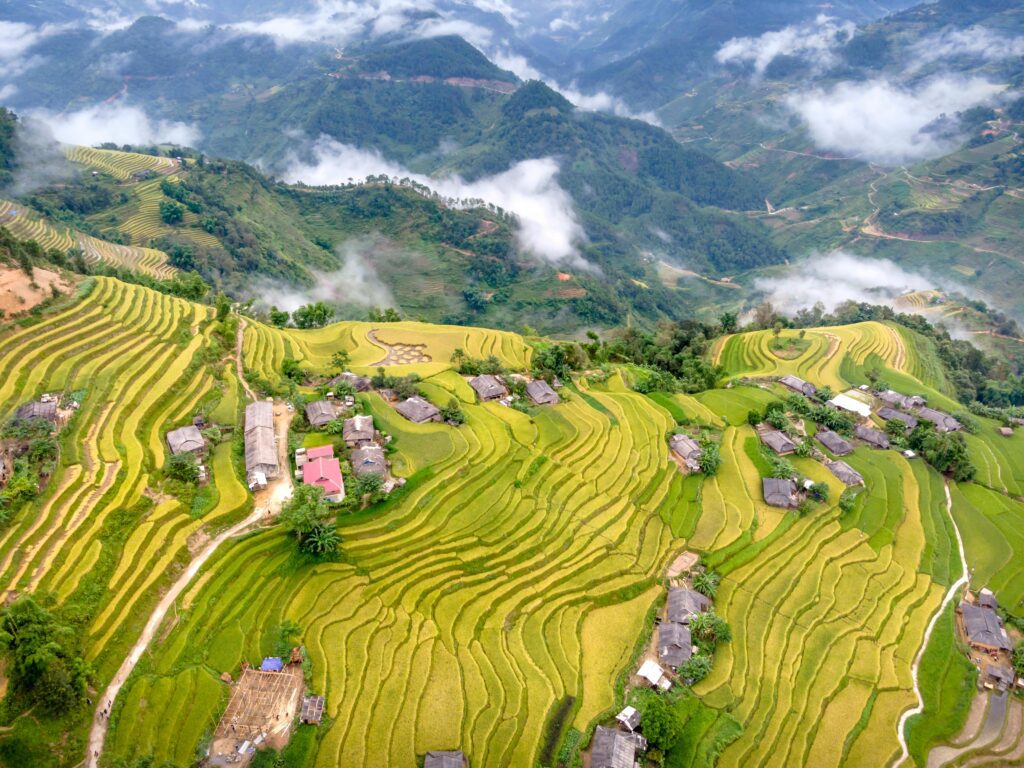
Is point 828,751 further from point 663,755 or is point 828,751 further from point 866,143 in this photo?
point 866,143

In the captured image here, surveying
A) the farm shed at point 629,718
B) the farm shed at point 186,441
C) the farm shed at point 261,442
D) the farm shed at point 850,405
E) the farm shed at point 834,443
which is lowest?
the farm shed at point 850,405

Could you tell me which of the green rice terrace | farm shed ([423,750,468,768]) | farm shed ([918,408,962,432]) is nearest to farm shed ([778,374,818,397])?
farm shed ([918,408,962,432])

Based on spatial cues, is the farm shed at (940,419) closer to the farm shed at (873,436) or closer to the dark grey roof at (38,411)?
the farm shed at (873,436)

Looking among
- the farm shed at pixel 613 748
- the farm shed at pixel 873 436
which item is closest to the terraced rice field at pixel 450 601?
the farm shed at pixel 613 748

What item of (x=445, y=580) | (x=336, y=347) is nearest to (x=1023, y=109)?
(x=336, y=347)

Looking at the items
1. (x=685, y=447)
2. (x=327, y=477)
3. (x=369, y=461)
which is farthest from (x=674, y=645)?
(x=327, y=477)

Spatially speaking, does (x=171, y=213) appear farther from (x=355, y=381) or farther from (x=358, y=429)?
(x=358, y=429)

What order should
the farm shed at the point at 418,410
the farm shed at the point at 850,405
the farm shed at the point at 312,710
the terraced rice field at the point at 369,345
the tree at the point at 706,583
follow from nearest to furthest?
1. the farm shed at the point at 312,710
2. the tree at the point at 706,583
3. the farm shed at the point at 418,410
4. the terraced rice field at the point at 369,345
5. the farm shed at the point at 850,405
